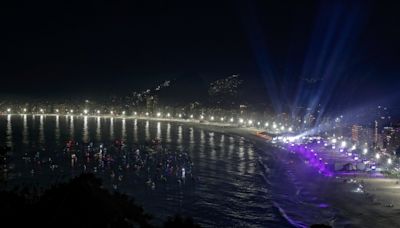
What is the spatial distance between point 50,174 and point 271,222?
24.3m

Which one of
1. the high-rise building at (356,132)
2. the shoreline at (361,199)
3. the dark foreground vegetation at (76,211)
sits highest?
the dark foreground vegetation at (76,211)

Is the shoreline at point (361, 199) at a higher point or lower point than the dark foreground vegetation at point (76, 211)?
lower

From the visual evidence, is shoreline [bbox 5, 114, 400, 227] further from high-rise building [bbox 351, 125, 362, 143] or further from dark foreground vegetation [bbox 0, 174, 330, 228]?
high-rise building [bbox 351, 125, 362, 143]

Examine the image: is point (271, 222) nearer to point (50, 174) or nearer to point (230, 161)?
point (50, 174)

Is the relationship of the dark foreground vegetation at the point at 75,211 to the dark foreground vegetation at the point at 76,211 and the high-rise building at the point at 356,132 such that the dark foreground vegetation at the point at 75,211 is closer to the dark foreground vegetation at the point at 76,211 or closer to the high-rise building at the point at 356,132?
the dark foreground vegetation at the point at 76,211

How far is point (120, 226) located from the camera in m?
8.51

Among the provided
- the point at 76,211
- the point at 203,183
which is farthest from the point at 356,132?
the point at 76,211

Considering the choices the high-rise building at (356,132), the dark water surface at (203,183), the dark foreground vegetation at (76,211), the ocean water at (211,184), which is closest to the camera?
the dark foreground vegetation at (76,211)

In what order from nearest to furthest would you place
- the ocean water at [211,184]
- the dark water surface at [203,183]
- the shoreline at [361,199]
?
1. the shoreline at [361,199]
2. the ocean water at [211,184]
3. the dark water surface at [203,183]

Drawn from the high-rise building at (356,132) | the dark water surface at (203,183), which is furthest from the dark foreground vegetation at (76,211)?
the high-rise building at (356,132)

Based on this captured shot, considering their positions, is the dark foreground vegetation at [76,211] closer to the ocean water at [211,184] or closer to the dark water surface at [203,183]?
the ocean water at [211,184]

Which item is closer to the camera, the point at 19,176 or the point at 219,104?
the point at 19,176

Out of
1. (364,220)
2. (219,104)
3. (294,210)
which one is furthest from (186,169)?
(219,104)

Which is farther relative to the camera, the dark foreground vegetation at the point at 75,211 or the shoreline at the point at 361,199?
the shoreline at the point at 361,199
